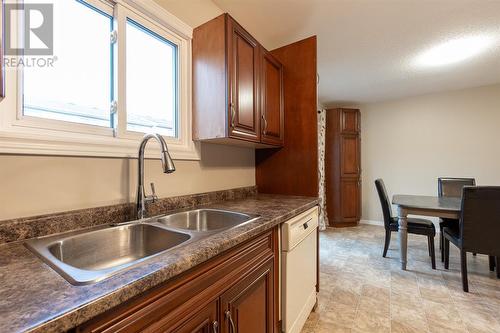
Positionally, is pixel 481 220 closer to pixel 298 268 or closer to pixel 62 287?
pixel 298 268

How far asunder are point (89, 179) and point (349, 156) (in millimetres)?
4151

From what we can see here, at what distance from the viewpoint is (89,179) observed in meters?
1.03

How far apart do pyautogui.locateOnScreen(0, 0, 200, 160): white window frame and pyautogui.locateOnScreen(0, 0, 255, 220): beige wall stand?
0.04m

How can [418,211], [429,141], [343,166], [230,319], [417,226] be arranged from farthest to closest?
[343,166]
[429,141]
[417,226]
[418,211]
[230,319]

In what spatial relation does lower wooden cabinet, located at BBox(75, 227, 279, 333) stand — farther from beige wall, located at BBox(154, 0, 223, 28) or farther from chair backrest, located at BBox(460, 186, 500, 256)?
chair backrest, located at BBox(460, 186, 500, 256)

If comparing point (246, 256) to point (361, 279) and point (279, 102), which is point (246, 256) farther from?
point (361, 279)

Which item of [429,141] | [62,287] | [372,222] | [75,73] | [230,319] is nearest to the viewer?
[62,287]

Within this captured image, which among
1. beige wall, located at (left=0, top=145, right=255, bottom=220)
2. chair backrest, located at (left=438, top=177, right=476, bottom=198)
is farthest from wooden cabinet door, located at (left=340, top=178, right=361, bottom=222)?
beige wall, located at (left=0, top=145, right=255, bottom=220)

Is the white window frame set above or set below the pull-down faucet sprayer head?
above

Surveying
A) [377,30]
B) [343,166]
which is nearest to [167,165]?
[377,30]

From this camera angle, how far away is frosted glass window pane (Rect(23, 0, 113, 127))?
969 millimetres

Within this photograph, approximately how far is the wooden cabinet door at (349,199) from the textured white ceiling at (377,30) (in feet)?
6.08

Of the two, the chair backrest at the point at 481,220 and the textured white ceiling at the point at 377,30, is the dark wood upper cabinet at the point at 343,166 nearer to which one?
the textured white ceiling at the point at 377,30

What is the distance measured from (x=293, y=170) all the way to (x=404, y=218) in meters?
1.47
